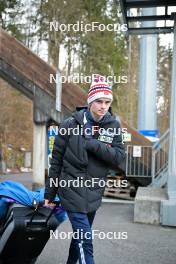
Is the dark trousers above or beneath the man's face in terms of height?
beneath

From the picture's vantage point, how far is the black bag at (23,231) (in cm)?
346

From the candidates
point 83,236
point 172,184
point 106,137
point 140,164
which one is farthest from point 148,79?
point 83,236

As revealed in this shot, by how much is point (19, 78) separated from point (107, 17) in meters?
9.87

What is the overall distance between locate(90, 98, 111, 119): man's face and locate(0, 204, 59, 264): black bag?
3.22ft

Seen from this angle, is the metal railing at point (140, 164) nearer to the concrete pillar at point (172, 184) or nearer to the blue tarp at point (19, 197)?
the concrete pillar at point (172, 184)

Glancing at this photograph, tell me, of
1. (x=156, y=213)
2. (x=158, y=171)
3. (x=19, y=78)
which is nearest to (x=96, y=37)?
(x=19, y=78)

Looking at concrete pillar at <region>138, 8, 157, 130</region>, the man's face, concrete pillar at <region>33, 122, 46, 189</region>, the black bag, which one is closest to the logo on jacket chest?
the man's face

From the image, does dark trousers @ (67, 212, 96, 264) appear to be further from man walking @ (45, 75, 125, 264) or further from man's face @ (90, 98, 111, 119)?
man's face @ (90, 98, 111, 119)

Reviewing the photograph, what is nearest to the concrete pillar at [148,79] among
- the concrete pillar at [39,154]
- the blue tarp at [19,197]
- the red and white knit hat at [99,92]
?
the concrete pillar at [39,154]

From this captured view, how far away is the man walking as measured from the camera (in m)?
3.45

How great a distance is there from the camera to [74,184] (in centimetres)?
345

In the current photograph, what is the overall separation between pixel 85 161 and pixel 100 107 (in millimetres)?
507

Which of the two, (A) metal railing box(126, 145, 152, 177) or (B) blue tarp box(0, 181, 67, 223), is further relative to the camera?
(A) metal railing box(126, 145, 152, 177)

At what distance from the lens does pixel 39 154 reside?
11453 mm
